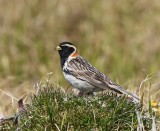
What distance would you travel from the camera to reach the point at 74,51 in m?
9.59

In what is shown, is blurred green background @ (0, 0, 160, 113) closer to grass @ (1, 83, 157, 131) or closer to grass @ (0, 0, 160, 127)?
grass @ (0, 0, 160, 127)

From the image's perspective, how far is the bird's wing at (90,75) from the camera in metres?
8.73

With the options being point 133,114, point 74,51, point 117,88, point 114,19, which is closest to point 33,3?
point 114,19

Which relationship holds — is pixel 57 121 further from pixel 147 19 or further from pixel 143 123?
pixel 147 19

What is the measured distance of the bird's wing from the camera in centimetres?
873

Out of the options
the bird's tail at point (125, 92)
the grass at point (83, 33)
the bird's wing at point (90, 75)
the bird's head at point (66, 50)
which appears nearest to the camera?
the bird's tail at point (125, 92)

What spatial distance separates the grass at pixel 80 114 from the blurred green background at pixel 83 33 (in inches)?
243

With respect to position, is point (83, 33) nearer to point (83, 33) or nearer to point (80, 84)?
point (83, 33)

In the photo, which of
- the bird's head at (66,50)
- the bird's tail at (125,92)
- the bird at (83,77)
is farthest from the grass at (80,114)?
the bird's head at (66,50)

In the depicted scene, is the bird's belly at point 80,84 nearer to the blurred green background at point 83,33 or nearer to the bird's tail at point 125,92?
the bird's tail at point 125,92

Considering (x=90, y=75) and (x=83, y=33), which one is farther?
(x=83, y=33)

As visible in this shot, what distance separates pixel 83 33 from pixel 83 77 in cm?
777

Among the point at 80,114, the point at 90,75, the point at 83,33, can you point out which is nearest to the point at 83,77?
the point at 90,75

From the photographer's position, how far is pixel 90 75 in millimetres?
9055
